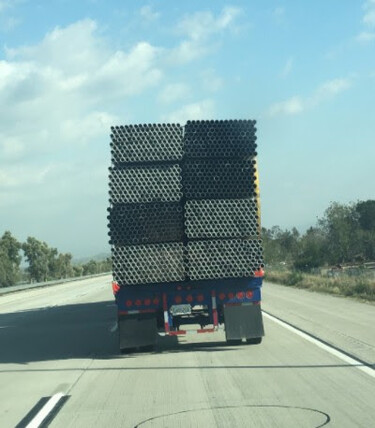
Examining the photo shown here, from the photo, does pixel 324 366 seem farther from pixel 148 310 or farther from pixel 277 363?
pixel 148 310

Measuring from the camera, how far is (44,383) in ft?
32.7

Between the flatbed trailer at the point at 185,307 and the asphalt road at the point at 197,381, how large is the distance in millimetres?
360

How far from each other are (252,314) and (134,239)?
2.69 metres

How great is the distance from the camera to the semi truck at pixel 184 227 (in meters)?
12.6

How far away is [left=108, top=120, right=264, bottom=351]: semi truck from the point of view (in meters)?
12.6

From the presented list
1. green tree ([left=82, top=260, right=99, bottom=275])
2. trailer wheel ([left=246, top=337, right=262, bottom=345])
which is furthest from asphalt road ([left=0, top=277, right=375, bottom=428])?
green tree ([left=82, top=260, right=99, bottom=275])

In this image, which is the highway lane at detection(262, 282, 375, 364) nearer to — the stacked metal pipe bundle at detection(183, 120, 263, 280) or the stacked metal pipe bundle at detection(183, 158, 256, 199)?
the stacked metal pipe bundle at detection(183, 120, 263, 280)

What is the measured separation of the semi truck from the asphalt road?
2.61 feet

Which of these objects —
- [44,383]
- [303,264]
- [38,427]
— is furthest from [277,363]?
[303,264]

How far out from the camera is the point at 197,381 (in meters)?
9.30

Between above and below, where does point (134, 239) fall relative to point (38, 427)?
above

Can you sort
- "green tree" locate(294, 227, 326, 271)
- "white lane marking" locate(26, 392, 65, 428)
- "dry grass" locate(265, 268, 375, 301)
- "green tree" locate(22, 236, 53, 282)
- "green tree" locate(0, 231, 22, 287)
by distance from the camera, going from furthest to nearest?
1. "green tree" locate(22, 236, 53, 282)
2. "green tree" locate(0, 231, 22, 287)
3. "green tree" locate(294, 227, 326, 271)
4. "dry grass" locate(265, 268, 375, 301)
5. "white lane marking" locate(26, 392, 65, 428)

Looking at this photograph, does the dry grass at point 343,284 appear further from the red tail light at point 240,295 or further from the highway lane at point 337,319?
the red tail light at point 240,295

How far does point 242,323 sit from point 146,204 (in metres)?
2.92
